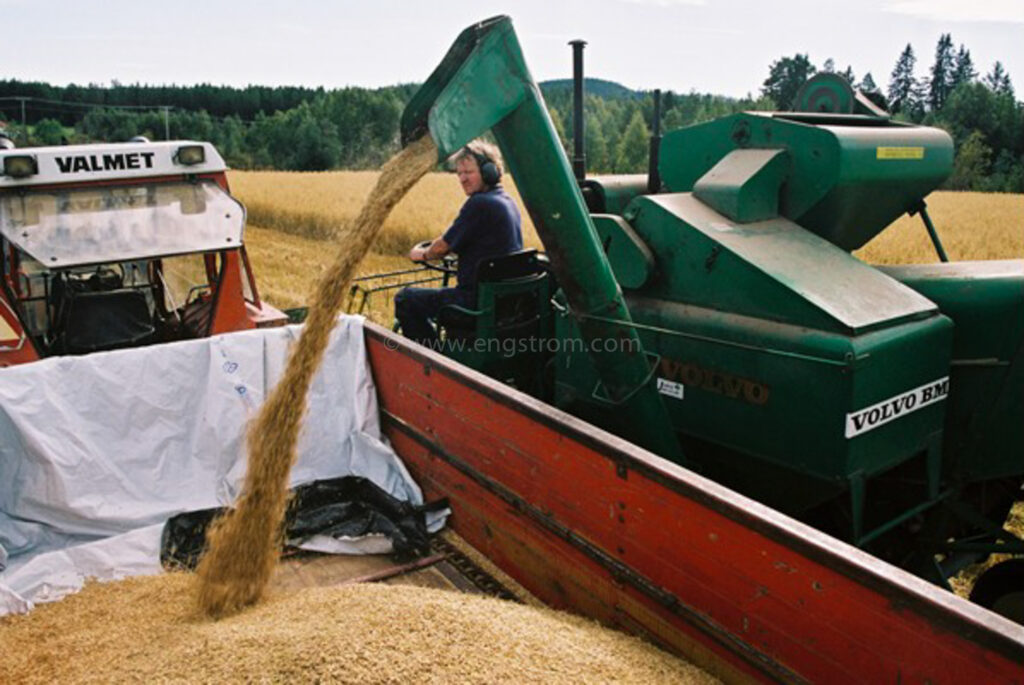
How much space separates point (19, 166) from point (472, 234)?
2357mm

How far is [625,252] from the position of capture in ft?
11.5

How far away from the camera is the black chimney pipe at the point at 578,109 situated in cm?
404

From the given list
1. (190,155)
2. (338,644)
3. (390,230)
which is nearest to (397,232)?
(390,230)

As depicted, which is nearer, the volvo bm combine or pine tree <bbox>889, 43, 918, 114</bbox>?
the volvo bm combine

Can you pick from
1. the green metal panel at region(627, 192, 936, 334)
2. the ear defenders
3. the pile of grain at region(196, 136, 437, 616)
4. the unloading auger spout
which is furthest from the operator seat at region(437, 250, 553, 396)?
the pile of grain at region(196, 136, 437, 616)

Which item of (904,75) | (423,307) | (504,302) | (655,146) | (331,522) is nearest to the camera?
(331,522)

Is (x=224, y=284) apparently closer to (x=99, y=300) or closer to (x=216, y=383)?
(x=99, y=300)

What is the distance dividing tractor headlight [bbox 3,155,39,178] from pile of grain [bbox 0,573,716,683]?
7.88 ft

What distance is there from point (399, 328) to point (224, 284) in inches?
42.5

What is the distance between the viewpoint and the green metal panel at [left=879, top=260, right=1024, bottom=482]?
3178 millimetres

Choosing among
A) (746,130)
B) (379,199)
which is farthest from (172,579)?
(746,130)

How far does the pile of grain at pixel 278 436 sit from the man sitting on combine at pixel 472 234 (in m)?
1.62

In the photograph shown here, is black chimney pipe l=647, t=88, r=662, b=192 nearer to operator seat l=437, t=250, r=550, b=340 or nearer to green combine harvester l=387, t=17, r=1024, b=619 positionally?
green combine harvester l=387, t=17, r=1024, b=619

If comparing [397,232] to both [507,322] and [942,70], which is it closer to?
[507,322]
